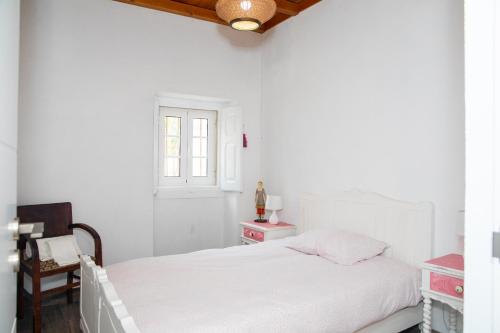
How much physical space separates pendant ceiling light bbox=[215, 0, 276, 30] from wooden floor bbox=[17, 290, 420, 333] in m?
2.61

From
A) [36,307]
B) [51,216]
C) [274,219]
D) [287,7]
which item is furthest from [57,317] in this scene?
[287,7]

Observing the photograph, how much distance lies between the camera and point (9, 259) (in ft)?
3.75

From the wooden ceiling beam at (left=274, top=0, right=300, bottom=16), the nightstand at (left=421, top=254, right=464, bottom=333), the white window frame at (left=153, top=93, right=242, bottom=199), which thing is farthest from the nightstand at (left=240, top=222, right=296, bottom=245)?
the wooden ceiling beam at (left=274, top=0, right=300, bottom=16)

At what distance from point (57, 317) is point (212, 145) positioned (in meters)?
2.52

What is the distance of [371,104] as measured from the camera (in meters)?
3.05

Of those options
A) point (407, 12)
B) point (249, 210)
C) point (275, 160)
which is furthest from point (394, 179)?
point (249, 210)

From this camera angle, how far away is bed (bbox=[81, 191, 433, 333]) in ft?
5.51

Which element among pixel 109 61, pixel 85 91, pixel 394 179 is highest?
pixel 109 61

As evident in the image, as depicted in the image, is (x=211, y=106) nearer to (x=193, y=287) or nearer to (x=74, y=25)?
(x=74, y=25)

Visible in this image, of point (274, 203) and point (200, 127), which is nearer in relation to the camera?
point (274, 203)

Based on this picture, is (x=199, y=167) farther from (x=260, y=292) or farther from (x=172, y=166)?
(x=260, y=292)

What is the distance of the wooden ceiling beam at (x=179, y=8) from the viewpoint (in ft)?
12.1

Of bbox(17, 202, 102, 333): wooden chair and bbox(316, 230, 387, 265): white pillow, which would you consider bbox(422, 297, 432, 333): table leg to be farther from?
bbox(17, 202, 102, 333): wooden chair
